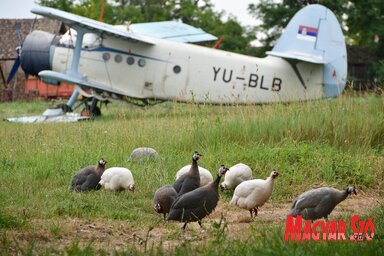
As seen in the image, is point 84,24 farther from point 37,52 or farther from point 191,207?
point 191,207

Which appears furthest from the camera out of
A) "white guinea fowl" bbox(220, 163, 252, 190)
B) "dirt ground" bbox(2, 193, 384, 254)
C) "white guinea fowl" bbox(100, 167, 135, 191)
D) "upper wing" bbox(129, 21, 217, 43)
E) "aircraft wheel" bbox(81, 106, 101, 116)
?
"upper wing" bbox(129, 21, 217, 43)

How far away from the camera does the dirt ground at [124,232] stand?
20.1 ft

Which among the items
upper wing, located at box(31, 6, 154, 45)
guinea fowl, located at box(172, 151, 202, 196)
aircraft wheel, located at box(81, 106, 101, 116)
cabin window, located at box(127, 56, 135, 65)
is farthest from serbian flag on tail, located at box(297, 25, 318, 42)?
guinea fowl, located at box(172, 151, 202, 196)

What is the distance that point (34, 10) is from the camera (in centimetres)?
2119

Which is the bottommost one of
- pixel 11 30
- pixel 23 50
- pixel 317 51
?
pixel 11 30

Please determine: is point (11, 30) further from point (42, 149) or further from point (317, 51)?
point (42, 149)

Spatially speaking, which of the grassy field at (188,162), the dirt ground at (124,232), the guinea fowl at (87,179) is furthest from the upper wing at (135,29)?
the dirt ground at (124,232)

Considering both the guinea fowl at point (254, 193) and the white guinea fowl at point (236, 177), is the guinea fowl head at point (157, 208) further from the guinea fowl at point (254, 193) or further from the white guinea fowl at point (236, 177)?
the white guinea fowl at point (236, 177)

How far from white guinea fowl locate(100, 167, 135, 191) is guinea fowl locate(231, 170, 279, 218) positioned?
1.53m

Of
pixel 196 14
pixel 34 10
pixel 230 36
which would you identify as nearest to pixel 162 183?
pixel 34 10

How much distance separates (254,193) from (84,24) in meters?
14.8

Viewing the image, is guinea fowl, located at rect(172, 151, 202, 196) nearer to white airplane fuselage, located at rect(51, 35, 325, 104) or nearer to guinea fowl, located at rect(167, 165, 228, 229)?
guinea fowl, located at rect(167, 165, 228, 229)

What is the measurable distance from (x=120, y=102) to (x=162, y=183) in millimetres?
13661

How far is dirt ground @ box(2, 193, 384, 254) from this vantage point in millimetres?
6141
